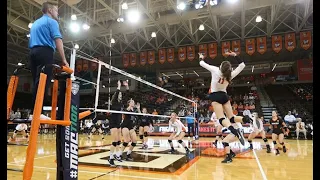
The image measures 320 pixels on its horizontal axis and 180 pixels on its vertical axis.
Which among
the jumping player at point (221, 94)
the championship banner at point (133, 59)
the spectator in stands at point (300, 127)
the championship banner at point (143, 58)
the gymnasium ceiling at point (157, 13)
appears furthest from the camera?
the championship banner at point (133, 59)

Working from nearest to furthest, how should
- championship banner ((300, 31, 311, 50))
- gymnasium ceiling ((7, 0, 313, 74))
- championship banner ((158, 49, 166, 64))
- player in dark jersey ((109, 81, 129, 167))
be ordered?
A: player in dark jersey ((109, 81, 129, 167))
gymnasium ceiling ((7, 0, 313, 74))
championship banner ((300, 31, 311, 50))
championship banner ((158, 49, 166, 64))

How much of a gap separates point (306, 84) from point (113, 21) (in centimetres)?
1774

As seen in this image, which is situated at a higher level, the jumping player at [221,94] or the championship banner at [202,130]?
the jumping player at [221,94]

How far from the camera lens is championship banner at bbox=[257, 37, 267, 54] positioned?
1513 cm

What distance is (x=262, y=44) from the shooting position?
1520 cm

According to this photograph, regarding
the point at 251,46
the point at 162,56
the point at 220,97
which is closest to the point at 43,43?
the point at 220,97

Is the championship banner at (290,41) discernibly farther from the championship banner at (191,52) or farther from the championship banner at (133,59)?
the championship banner at (133,59)

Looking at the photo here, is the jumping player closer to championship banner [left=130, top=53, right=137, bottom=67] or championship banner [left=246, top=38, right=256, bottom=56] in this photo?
championship banner [left=246, top=38, right=256, bottom=56]

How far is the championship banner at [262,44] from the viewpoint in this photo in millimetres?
15133

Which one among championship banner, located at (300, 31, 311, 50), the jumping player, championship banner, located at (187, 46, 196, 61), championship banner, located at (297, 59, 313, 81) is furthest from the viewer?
championship banner, located at (297, 59, 313, 81)

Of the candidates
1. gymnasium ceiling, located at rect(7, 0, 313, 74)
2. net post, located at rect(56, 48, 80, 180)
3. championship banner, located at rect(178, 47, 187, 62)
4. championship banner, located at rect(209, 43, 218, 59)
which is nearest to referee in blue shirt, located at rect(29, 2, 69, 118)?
net post, located at rect(56, 48, 80, 180)

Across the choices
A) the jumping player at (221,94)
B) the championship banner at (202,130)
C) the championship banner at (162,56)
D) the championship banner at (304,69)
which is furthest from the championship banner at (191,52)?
the jumping player at (221,94)

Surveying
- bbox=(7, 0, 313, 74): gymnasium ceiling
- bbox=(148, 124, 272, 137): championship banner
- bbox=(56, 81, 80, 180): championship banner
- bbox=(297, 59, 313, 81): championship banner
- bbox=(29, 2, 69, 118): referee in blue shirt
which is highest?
Answer: bbox=(7, 0, 313, 74): gymnasium ceiling

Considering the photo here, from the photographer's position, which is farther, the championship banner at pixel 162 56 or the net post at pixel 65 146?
the championship banner at pixel 162 56
